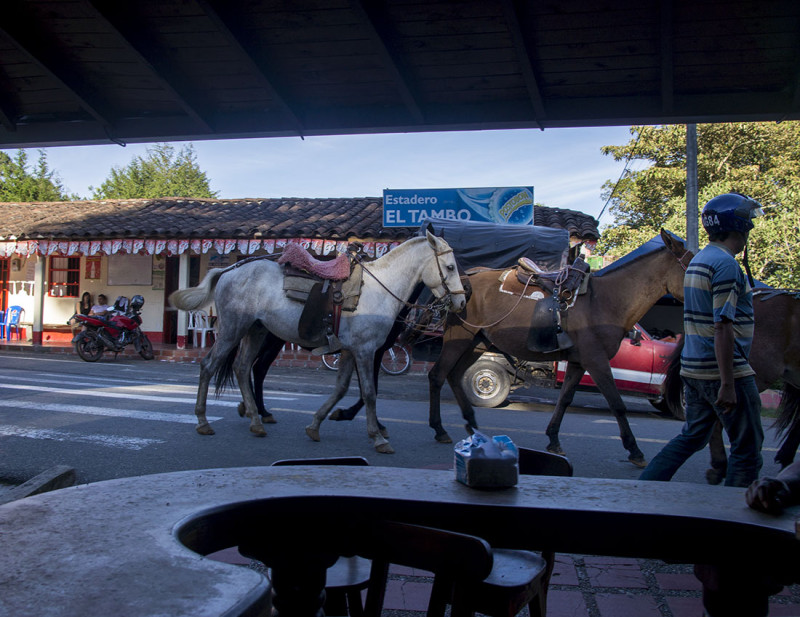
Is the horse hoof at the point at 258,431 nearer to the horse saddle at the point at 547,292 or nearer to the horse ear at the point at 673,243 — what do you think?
the horse saddle at the point at 547,292

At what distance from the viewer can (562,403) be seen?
20.4 feet

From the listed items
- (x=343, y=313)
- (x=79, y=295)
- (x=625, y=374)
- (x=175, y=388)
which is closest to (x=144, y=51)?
(x=343, y=313)

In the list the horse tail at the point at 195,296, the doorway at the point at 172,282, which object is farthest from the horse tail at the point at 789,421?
the doorway at the point at 172,282

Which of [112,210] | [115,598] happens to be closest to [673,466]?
[115,598]

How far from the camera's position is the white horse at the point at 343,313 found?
6293 mm

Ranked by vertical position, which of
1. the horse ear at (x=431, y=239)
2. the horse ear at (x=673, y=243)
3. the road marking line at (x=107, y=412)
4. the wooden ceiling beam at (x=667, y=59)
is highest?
the wooden ceiling beam at (x=667, y=59)

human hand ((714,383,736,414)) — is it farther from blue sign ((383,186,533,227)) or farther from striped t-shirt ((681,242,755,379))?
blue sign ((383,186,533,227))

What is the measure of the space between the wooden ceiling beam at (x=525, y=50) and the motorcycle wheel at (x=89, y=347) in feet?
49.0

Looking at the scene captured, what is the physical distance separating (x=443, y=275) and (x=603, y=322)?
1630 millimetres

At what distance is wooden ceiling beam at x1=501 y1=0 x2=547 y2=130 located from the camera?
249 centimetres

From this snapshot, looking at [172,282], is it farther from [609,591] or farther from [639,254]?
[609,591]

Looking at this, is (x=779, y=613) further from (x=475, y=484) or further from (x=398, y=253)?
(x=398, y=253)

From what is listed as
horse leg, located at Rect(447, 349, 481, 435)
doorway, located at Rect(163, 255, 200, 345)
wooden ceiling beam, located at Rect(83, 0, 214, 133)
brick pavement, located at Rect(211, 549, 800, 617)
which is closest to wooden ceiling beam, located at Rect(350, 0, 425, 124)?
wooden ceiling beam, located at Rect(83, 0, 214, 133)

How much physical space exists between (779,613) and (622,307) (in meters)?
3.48
